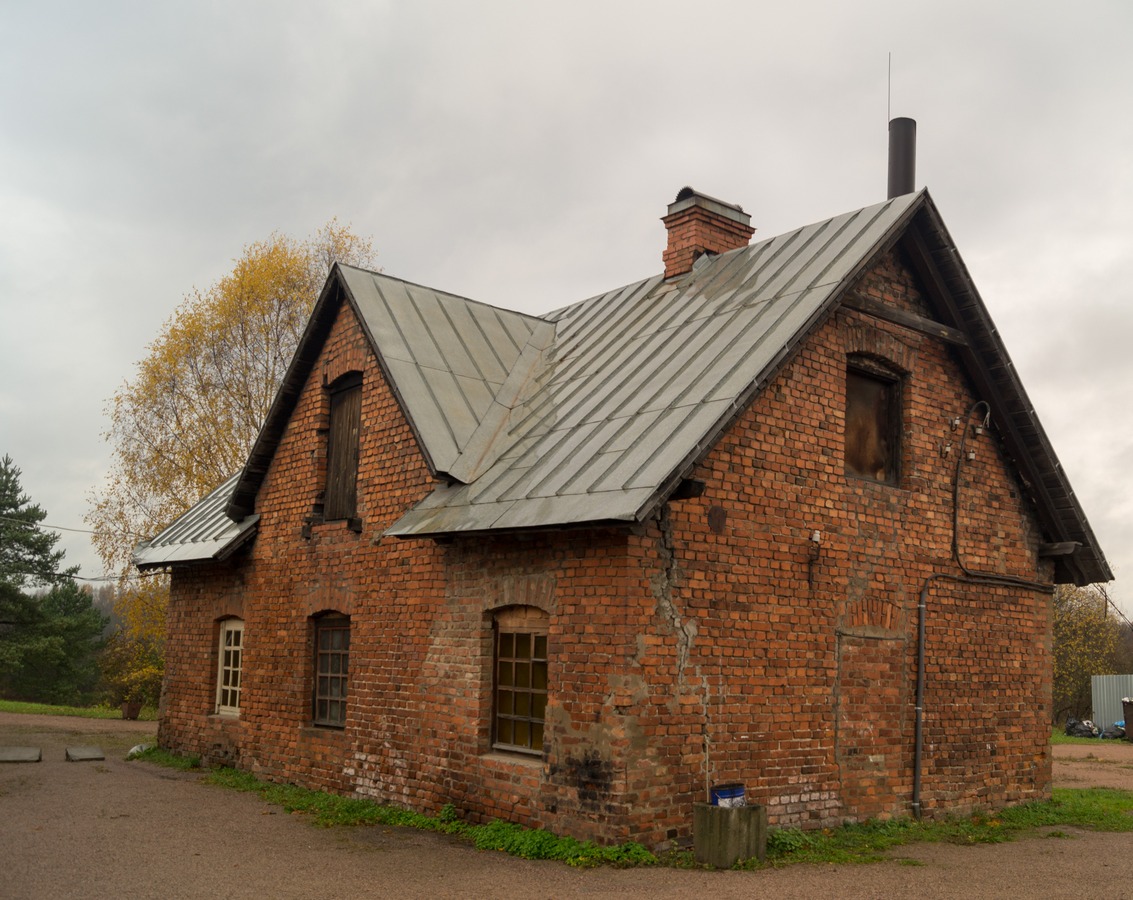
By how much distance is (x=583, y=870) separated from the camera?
807 cm

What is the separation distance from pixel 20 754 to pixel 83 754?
0.80 metres

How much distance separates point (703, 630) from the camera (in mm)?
9062

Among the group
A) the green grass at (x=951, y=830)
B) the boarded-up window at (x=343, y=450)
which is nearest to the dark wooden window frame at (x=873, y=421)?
the green grass at (x=951, y=830)

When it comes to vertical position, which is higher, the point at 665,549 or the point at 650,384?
the point at 650,384

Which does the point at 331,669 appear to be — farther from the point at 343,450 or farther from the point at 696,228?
the point at 696,228

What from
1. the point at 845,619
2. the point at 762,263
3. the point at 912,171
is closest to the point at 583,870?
the point at 845,619

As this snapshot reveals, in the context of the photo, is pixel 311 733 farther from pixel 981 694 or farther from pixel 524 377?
pixel 981 694

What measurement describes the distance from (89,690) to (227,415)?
19130mm

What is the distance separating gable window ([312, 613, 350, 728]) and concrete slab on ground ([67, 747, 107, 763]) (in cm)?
462

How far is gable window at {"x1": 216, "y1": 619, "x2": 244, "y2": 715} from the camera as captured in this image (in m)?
14.3

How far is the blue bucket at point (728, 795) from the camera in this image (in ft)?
28.7

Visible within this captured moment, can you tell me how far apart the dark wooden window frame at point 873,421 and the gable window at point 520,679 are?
3688 millimetres

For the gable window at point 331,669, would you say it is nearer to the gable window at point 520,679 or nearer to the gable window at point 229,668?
the gable window at point 229,668

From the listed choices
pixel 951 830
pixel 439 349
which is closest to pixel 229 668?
pixel 439 349
